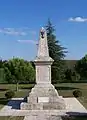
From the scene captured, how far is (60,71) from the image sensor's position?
137 feet

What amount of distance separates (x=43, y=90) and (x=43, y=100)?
0.81 metres

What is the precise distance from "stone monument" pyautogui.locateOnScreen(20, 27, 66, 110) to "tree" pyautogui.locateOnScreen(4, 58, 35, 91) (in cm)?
2129

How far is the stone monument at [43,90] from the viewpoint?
68.1 ft

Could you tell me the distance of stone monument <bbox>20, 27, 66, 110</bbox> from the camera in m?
20.7

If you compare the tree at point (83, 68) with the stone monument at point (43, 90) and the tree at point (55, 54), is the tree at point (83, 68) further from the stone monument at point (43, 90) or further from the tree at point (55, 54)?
the stone monument at point (43, 90)

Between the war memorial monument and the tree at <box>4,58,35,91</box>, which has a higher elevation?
the tree at <box>4,58,35,91</box>

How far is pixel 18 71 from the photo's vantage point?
142ft

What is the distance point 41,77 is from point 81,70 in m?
25.4

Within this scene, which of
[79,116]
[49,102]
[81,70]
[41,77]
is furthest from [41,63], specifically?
[81,70]

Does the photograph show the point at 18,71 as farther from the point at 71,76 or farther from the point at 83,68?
the point at 71,76

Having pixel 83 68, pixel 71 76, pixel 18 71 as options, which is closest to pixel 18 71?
pixel 18 71

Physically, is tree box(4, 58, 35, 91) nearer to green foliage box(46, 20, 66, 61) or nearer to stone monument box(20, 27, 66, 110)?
green foliage box(46, 20, 66, 61)

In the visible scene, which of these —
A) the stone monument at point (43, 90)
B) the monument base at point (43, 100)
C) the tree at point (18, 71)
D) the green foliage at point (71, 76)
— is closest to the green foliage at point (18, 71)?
the tree at point (18, 71)

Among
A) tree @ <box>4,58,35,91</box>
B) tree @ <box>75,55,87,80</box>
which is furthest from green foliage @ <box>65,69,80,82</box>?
tree @ <box>4,58,35,91</box>
